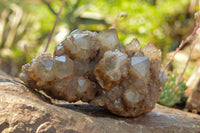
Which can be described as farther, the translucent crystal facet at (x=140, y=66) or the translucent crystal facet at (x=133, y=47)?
the translucent crystal facet at (x=133, y=47)

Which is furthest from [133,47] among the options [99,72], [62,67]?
[62,67]

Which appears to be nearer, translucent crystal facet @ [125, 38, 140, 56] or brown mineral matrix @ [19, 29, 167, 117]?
brown mineral matrix @ [19, 29, 167, 117]

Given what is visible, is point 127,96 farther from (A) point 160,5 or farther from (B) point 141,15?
(A) point 160,5

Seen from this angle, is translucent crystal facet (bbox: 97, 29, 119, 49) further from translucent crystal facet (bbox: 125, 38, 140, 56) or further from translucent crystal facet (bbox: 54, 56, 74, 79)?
translucent crystal facet (bbox: 54, 56, 74, 79)

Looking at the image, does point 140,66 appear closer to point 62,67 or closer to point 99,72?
point 99,72

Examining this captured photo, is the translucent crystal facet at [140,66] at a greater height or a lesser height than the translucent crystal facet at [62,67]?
greater

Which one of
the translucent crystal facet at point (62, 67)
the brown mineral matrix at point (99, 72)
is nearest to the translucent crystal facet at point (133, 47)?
the brown mineral matrix at point (99, 72)

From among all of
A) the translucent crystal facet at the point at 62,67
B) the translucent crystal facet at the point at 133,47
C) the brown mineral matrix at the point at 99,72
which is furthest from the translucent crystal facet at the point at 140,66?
the translucent crystal facet at the point at 62,67

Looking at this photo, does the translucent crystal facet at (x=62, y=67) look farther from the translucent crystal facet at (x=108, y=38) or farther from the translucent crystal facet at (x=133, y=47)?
the translucent crystal facet at (x=133, y=47)

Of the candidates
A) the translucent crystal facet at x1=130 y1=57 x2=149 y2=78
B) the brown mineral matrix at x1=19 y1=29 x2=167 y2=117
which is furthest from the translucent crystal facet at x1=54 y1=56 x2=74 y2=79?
the translucent crystal facet at x1=130 y1=57 x2=149 y2=78
